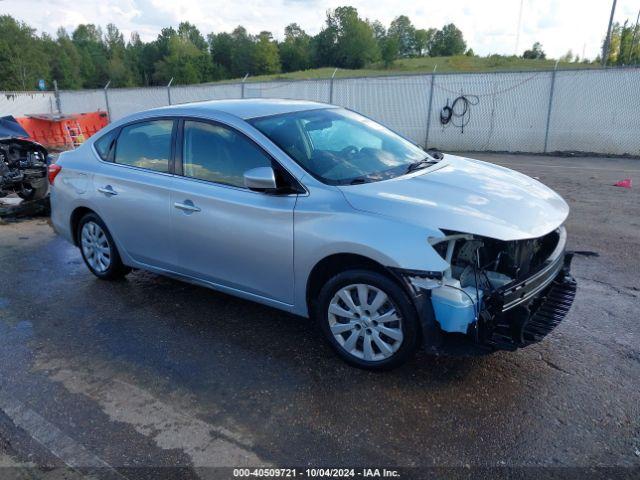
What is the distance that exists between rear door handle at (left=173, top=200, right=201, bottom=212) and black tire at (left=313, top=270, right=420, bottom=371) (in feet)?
4.05

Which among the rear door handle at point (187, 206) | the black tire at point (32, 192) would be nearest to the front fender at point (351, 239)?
the rear door handle at point (187, 206)

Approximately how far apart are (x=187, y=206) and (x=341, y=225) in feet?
4.65

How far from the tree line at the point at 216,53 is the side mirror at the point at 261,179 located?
267ft

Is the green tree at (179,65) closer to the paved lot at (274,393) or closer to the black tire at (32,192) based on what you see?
the black tire at (32,192)

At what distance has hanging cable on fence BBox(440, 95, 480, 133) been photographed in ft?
53.5

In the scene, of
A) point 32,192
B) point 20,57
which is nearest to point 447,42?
point 20,57

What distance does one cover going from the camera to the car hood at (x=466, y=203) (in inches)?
117

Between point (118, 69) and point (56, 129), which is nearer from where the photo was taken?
point (56, 129)

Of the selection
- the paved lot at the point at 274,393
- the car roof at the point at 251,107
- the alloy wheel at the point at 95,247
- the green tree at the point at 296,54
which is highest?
the green tree at the point at 296,54

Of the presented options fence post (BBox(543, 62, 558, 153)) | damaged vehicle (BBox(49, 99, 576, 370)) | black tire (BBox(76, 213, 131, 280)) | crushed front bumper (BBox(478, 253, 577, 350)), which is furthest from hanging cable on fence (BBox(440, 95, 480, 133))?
crushed front bumper (BBox(478, 253, 577, 350))

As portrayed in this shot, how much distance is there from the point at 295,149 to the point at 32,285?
3.29 metres

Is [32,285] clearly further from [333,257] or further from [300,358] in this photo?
[333,257]

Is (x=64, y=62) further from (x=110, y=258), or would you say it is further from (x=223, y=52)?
(x=110, y=258)

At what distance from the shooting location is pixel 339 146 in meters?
3.97
